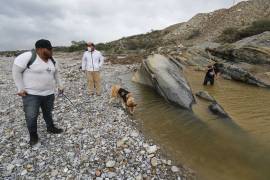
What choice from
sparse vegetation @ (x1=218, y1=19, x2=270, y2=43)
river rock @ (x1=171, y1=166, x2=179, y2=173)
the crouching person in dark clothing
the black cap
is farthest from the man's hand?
sparse vegetation @ (x1=218, y1=19, x2=270, y2=43)

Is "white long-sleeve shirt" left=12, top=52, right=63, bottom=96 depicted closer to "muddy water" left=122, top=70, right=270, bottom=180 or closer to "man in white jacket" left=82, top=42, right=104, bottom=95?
"muddy water" left=122, top=70, right=270, bottom=180

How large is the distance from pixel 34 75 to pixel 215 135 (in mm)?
5706

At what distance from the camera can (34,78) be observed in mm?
5898

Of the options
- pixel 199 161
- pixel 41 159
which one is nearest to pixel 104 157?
pixel 41 159

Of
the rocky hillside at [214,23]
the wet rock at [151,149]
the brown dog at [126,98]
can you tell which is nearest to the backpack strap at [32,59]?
the wet rock at [151,149]

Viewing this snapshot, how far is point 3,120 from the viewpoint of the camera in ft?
29.3

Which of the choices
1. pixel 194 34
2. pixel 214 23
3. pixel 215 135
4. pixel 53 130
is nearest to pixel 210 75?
pixel 215 135

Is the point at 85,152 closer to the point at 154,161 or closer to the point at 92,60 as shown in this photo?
the point at 154,161

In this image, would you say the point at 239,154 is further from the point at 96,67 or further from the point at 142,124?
the point at 96,67

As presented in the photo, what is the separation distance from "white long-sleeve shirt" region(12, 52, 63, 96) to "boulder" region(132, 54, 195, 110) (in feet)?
21.3

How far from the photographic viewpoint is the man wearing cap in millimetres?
5688

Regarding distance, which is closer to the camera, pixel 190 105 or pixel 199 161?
pixel 199 161

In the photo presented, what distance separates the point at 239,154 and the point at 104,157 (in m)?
3.64

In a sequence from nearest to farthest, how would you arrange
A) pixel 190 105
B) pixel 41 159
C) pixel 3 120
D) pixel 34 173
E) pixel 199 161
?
1. pixel 34 173
2. pixel 41 159
3. pixel 199 161
4. pixel 3 120
5. pixel 190 105
